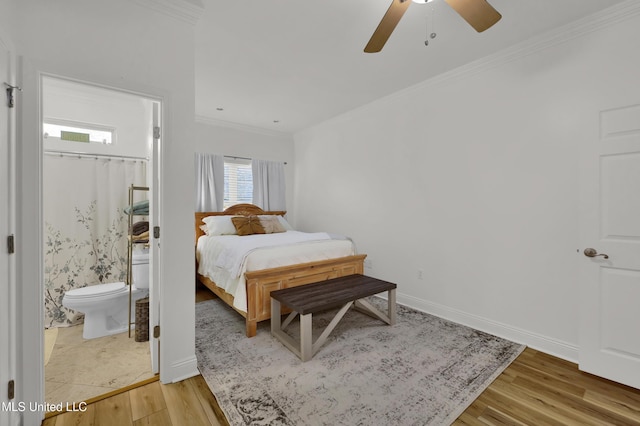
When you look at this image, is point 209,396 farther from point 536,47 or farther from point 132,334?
point 536,47

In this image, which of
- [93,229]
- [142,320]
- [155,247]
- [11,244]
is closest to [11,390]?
[11,244]

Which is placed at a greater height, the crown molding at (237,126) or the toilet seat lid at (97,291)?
the crown molding at (237,126)

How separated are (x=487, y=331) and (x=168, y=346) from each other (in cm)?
275

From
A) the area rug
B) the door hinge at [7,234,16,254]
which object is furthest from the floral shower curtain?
the door hinge at [7,234,16,254]

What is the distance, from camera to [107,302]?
8.50ft

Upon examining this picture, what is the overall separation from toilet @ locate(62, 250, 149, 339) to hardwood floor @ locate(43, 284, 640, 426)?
1089 mm

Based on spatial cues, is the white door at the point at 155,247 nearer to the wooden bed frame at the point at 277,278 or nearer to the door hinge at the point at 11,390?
the door hinge at the point at 11,390

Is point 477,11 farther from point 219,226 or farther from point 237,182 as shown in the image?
point 237,182

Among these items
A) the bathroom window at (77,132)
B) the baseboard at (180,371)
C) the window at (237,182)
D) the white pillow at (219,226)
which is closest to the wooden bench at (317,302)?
the baseboard at (180,371)

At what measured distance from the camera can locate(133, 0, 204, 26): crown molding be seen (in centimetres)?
184

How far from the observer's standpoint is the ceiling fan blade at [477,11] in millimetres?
1477

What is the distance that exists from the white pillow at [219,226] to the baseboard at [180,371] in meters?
2.28

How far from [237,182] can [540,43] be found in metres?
4.28

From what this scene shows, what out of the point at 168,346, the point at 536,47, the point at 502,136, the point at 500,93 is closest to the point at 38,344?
the point at 168,346
